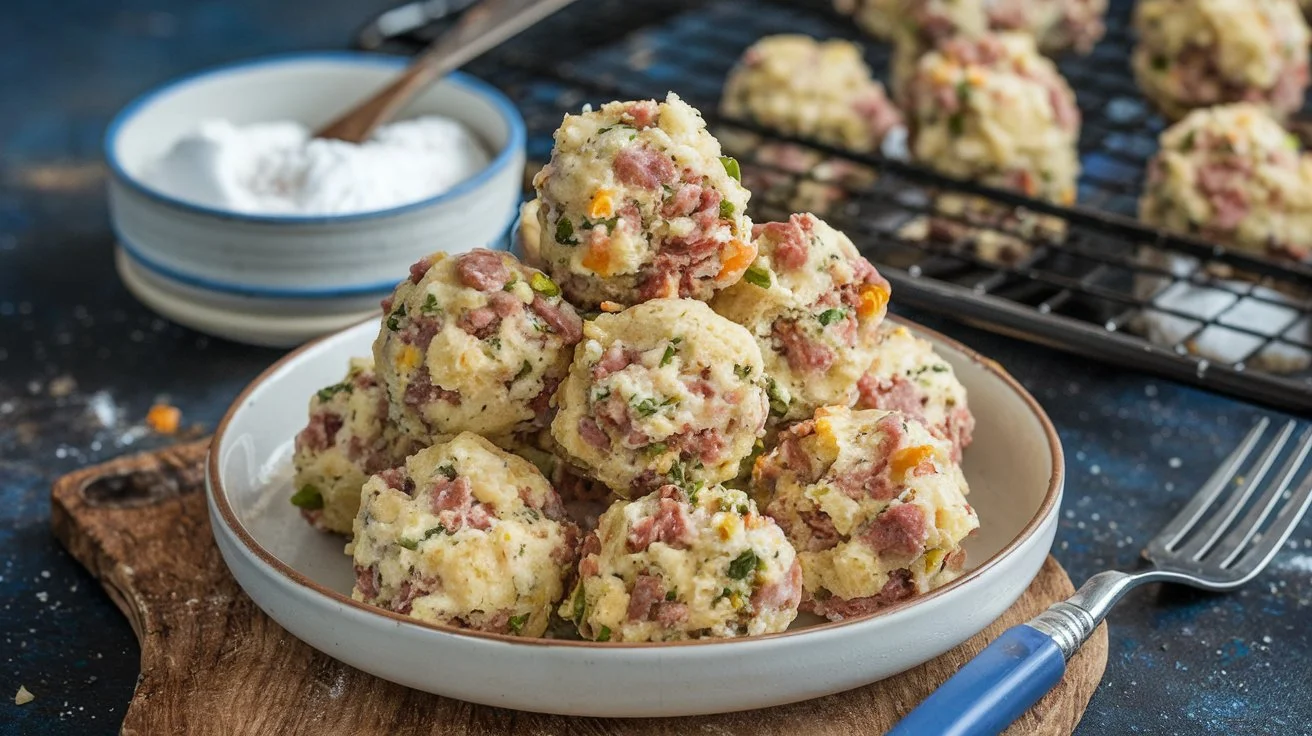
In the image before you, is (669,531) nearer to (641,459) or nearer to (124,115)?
(641,459)

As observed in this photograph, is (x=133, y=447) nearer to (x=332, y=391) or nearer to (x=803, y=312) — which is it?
(x=332, y=391)

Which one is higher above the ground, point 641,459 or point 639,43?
point 641,459

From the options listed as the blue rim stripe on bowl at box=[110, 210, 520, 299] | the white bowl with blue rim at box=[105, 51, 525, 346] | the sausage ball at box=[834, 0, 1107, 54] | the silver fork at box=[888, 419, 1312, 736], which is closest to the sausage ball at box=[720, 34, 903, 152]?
the sausage ball at box=[834, 0, 1107, 54]

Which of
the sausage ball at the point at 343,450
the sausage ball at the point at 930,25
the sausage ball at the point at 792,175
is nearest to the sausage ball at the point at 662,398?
the sausage ball at the point at 343,450

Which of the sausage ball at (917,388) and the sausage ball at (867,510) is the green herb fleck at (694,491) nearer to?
the sausage ball at (867,510)

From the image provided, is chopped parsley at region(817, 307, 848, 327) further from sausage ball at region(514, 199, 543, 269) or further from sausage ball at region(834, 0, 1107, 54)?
sausage ball at region(834, 0, 1107, 54)

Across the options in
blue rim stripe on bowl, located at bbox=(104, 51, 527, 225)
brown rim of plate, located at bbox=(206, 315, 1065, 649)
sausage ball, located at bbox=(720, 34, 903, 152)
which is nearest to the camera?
brown rim of plate, located at bbox=(206, 315, 1065, 649)

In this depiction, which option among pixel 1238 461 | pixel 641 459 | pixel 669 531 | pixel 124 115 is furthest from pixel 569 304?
pixel 124 115
